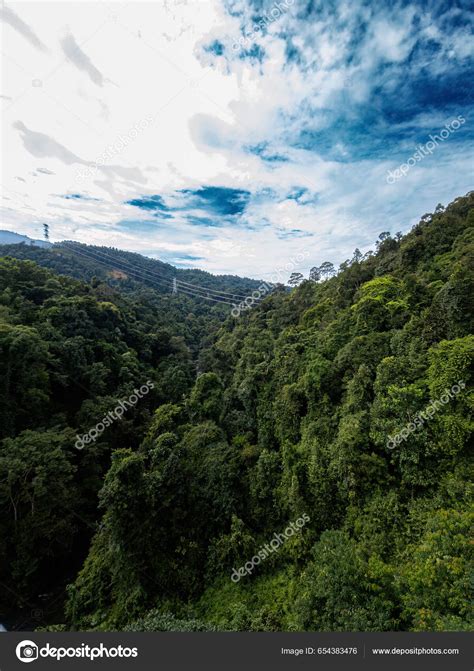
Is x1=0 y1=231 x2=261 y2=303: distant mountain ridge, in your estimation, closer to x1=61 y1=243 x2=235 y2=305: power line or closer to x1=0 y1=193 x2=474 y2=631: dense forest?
x1=61 y1=243 x2=235 y2=305: power line

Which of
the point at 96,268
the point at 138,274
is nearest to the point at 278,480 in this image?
the point at 96,268

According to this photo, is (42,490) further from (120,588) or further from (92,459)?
(120,588)

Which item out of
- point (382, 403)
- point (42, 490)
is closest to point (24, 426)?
point (42, 490)

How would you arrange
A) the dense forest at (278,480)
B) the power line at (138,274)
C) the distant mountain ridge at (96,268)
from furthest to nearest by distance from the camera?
the power line at (138,274)
the distant mountain ridge at (96,268)
the dense forest at (278,480)

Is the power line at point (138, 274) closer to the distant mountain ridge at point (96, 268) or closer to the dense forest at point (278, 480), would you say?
the distant mountain ridge at point (96, 268)

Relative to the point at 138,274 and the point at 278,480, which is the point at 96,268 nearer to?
the point at 138,274

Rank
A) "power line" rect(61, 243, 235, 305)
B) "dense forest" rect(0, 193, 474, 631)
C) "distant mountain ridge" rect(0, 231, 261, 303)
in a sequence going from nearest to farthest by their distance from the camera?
"dense forest" rect(0, 193, 474, 631)
"distant mountain ridge" rect(0, 231, 261, 303)
"power line" rect(61, 243, 235, 305)

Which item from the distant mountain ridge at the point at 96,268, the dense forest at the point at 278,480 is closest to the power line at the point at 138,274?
the distant mountain ridge at the point at 96,268

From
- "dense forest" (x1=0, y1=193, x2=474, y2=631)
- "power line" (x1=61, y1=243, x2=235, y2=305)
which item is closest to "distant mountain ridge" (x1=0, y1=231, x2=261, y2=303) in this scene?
"power line" (x1=61, y1=243, x2=235, y2=305)
